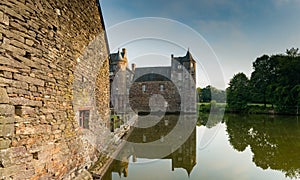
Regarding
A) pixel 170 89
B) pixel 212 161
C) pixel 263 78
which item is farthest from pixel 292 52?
pixel 212 161

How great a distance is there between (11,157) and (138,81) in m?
29.9

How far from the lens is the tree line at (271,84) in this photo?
2734cm

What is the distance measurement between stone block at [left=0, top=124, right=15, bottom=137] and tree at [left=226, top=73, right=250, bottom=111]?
34.1m

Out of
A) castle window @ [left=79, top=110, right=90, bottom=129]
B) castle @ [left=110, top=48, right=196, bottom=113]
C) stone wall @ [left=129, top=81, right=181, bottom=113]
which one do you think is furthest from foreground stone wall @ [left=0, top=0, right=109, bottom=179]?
stone wall @ [left=129, top=81, right=181, bottom=113]

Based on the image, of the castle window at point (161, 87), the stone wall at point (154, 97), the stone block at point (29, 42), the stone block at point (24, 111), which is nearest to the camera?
Result: the stone block at point (24, 111)

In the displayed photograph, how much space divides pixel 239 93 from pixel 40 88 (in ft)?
112

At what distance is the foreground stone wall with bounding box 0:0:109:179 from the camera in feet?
9.53

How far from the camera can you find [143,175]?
6.41m

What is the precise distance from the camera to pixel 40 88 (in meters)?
3.64

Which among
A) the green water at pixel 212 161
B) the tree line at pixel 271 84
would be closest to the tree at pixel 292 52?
the tree line at pixel 271 84

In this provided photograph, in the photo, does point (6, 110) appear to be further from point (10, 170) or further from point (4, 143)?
point (10, 170)

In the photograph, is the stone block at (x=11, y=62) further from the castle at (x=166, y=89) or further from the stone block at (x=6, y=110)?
the castle at (x=166, y=89)

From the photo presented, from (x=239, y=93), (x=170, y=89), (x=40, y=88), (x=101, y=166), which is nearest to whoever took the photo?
(x=40, y=88)

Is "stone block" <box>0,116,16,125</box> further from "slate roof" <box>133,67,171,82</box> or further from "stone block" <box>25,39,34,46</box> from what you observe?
"slate roof" <box>133,67,171,82</box>
